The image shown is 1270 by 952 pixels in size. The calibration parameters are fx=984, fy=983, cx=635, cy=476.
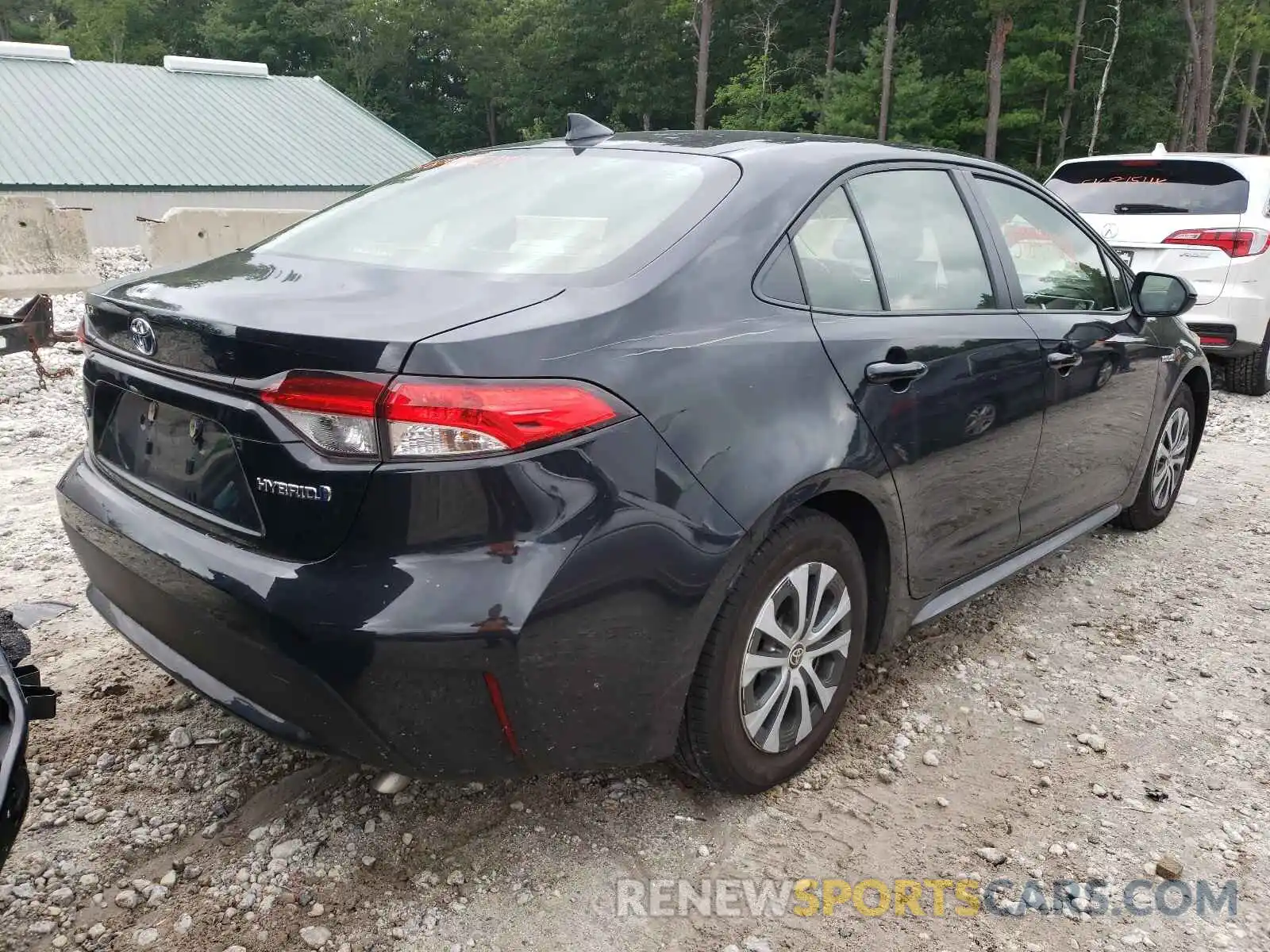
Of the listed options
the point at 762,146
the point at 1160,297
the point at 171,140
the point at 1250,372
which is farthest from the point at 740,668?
the point at 171,140

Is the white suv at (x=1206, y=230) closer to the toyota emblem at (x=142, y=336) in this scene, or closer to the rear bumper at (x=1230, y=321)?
the rear bumper at (x=1230, y=321)

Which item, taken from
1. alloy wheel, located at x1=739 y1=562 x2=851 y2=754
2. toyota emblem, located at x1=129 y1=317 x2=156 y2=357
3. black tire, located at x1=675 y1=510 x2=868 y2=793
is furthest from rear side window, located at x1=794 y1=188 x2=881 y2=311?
toyota emblem, located at x1=129 y1=317 x2=156 y2=357

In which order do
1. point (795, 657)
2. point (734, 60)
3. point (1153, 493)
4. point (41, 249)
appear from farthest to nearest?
point (734, 60), point (41, 249), point (1153, 493), point (795, 657)

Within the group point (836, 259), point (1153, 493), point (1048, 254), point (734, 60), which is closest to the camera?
point (836, 259)

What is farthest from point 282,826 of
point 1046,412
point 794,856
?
point 1046,412

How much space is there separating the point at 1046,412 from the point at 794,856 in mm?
1750

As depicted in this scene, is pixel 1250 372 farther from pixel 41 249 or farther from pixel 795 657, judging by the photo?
pixel 41 249

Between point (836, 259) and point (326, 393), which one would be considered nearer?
point (326, 393)

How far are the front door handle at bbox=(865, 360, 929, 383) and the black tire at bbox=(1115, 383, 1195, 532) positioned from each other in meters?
2.17

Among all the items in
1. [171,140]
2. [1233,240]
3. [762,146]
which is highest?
[171,140]

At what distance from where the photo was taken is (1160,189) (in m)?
7.38

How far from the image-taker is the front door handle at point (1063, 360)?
3283 mm

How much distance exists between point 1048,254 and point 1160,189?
4.73m

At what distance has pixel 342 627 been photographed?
1.88 m
